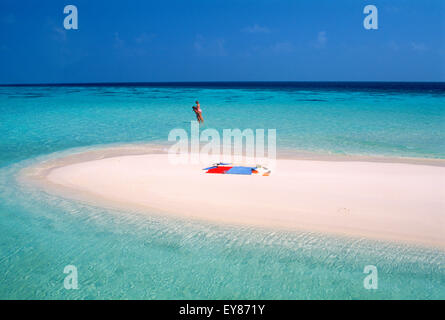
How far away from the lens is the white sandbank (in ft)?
20.2

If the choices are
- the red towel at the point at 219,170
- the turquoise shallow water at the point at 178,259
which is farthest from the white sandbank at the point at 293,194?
the turquoise shallow water at the point at 178,259

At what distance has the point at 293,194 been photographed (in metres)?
7.55

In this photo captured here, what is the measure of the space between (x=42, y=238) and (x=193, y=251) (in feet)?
8.93

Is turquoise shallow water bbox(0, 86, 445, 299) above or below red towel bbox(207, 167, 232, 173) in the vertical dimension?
below

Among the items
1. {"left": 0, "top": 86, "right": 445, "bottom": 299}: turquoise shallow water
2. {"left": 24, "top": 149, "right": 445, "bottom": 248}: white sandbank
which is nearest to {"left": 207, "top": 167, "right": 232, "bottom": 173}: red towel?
{"left": 24, "top": 149, "right": 445, "bottom": 248}: white sandbank

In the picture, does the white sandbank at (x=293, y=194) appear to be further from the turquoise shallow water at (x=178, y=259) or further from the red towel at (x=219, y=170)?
the turquoise shallow water at (x=178, y=259)

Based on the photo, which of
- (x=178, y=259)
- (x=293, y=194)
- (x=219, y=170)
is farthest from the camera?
(x=219, y=170)

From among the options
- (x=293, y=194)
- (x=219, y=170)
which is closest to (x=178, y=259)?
(x=293, y=194)

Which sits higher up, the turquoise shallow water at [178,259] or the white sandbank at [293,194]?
the white sandbank at [293,194]

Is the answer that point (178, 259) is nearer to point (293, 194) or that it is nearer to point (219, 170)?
point (293, 194)

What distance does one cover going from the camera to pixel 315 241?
18.3 ft

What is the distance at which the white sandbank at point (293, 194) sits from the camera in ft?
20.2

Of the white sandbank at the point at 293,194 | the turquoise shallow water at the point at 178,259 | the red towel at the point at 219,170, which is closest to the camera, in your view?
the turquoise shallow water at the point at 178,259

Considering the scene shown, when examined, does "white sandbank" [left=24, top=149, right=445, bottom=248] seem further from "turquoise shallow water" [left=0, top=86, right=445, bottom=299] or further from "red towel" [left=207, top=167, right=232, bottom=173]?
"turquoise shallow water" [left=0, top=86, right=445, bottom=299]
